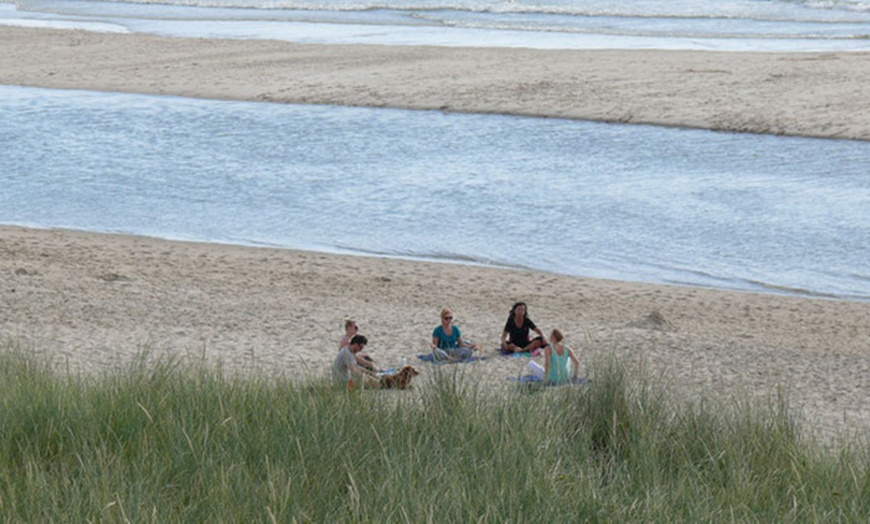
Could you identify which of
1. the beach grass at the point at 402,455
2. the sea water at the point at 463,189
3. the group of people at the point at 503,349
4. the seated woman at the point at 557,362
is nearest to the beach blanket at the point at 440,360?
the group of people at the point at 503,349

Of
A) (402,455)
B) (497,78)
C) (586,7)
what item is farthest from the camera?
(586,7)

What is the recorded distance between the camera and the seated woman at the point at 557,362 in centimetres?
1091

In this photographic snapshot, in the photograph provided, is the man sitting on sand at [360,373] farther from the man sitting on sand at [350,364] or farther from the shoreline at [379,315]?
the shoreline at [379,315]

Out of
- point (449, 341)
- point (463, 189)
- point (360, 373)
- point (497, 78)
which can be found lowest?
point (360, 373)

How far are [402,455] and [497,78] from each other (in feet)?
70.1

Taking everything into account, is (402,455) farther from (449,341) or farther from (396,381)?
(449,341)

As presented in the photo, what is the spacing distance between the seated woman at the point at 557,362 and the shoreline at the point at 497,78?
42.6 ft

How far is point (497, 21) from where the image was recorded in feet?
133

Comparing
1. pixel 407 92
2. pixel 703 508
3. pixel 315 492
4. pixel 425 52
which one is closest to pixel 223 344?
pixel 315 492

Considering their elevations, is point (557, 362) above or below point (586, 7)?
below

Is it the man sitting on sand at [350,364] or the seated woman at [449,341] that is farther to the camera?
the seated woman at [449,341]

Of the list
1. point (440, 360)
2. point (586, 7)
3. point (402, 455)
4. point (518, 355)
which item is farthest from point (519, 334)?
point (586, 7)

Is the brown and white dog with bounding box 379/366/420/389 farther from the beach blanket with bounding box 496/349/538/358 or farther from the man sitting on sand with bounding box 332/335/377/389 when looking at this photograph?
the beach blanket with bounding box 496/349/538/358

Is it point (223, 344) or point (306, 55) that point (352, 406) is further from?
point (306, 55)
